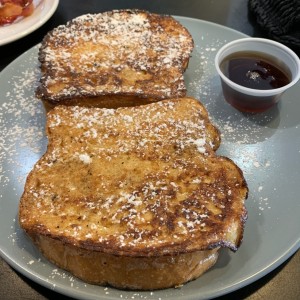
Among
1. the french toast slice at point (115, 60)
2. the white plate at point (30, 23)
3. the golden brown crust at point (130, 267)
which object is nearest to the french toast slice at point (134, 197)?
the golden brown crust at point (130, 267)

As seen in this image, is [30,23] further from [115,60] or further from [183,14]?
[183,14]

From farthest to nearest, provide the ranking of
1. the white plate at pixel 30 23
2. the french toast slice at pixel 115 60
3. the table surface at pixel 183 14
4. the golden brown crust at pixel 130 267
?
the white plate at pixel 30 23
the french toast slice at pixel 115 60
the table surface at pixel 183 14
the golden brown crust at pixel 130 267

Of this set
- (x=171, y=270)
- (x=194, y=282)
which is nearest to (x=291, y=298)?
(x=194, y=282)

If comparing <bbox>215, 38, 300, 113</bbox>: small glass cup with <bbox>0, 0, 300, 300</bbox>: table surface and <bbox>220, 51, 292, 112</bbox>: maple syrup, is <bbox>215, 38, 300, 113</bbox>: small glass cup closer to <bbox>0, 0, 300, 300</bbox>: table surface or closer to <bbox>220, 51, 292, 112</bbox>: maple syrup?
<bbox>220, 51, 292, 112</bbox>: maple syrup

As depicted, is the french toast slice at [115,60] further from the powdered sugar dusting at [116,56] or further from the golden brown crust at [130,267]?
the golden brown crust at [130,267]

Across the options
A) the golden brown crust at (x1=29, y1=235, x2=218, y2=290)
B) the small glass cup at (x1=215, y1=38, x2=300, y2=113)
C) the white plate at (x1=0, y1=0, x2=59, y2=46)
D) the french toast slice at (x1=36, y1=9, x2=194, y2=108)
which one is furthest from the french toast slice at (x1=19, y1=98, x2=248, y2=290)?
the white plate at (x1=0, y1=0, x2=59, y2=46)

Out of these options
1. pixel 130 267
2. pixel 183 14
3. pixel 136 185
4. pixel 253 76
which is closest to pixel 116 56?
pixel 253 76

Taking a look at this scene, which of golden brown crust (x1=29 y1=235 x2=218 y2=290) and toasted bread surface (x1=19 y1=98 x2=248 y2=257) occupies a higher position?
toasted bread surface (x1=19 y1=98 x2=248 y2=257)
